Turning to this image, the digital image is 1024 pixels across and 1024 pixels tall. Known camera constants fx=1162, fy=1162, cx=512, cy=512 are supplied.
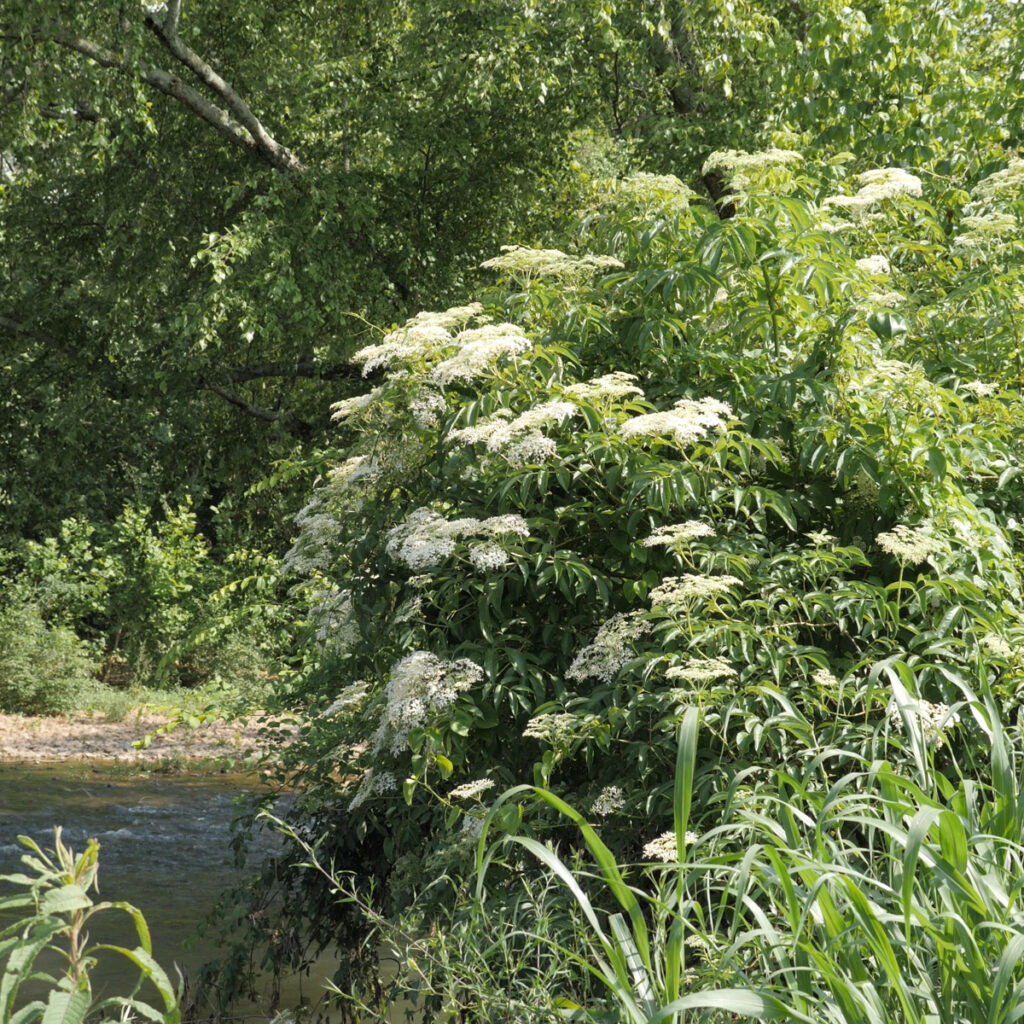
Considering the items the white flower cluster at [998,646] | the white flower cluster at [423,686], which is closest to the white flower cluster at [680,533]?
the white flower cluster at [423,686]

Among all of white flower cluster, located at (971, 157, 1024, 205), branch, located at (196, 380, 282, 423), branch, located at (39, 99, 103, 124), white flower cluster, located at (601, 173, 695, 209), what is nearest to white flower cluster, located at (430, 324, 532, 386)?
white flower cluster, located at (601, 173, 695, 209)

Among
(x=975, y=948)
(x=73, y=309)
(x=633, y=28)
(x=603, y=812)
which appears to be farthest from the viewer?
(x=73, y=309)

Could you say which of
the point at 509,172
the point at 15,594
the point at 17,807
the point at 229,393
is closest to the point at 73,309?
the point at 229,393

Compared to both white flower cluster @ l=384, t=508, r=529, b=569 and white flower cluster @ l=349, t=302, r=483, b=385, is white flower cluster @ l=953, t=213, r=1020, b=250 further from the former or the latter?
white flower cluster @ l=384, t=508, r=529, b=569

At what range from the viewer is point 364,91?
406 inches

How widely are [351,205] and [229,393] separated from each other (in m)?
2.93

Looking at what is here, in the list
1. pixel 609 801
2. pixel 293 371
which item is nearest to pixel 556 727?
pixel 609 801

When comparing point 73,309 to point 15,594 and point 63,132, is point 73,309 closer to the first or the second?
point 63,132

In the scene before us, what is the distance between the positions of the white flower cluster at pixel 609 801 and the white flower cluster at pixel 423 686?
43 cm

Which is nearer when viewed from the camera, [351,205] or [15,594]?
[351,205]

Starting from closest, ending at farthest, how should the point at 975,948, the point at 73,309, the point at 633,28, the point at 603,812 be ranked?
the point at 975,948
the point at 603,812
the point at 633,28
the point at 73,309

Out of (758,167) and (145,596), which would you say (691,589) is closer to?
(758,167)

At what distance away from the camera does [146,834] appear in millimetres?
7398

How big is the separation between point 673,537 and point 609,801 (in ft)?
2.19
